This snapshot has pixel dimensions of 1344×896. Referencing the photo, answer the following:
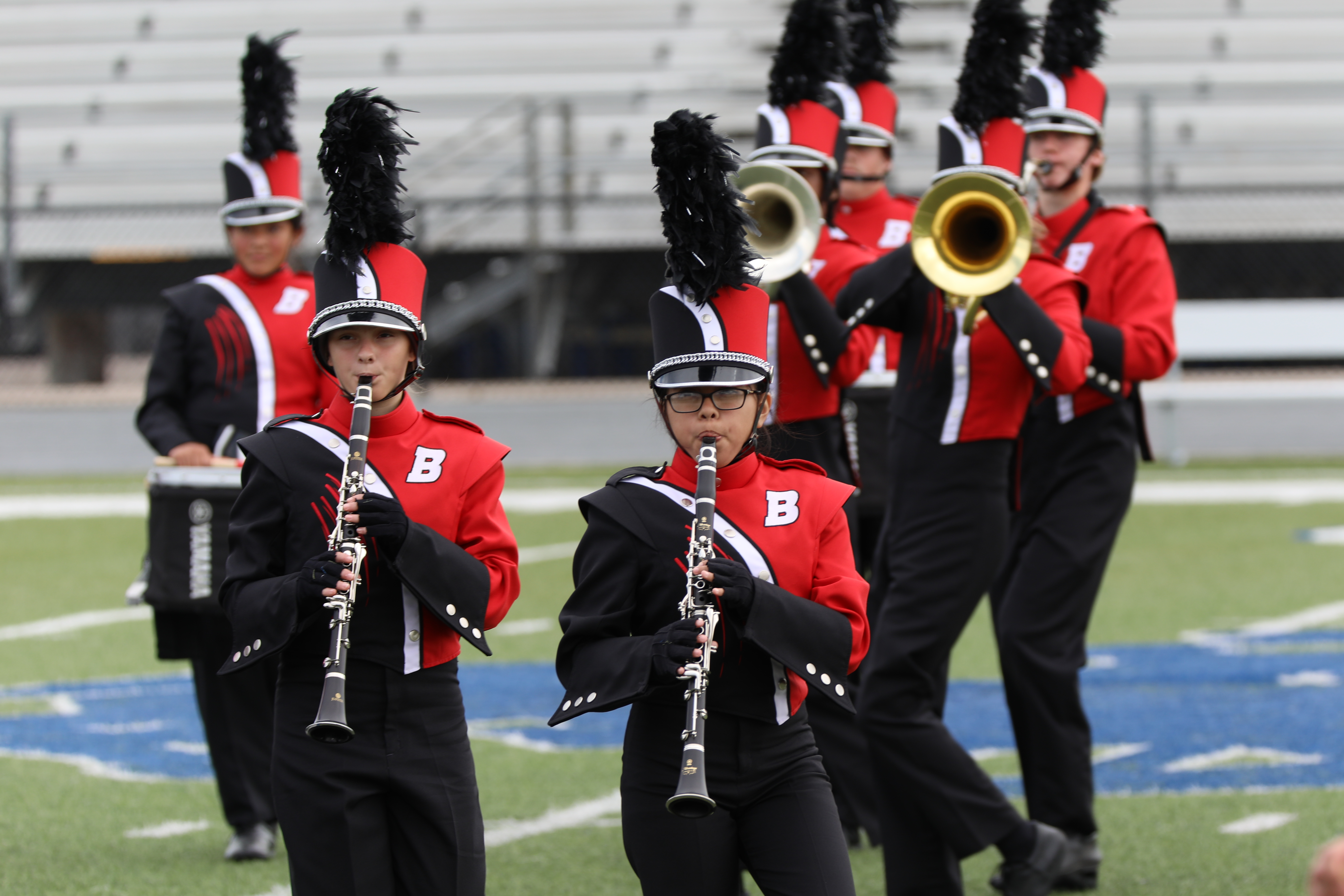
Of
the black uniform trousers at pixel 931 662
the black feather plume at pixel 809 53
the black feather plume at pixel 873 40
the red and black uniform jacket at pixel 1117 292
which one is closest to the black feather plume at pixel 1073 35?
the red and black uniform jacket at pixel 1117 292

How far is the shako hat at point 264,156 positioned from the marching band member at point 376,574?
5.85ft

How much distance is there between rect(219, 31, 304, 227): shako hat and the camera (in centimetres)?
496

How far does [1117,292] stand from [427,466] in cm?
222

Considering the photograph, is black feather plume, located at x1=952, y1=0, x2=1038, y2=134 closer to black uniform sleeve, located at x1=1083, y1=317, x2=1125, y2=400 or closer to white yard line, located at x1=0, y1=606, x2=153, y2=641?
black uniform sleeve, located at x1=1083, y1=317, x2=1125, y2=400

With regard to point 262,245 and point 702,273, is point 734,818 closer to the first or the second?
point 702,273

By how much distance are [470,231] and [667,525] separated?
1429 centimetres

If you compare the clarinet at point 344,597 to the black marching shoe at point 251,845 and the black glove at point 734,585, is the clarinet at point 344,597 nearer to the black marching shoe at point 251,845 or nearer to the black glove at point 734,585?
the black glove at point 734,585

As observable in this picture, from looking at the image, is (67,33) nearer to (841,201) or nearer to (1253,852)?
(841,201)

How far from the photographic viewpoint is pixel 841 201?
18.0 ft

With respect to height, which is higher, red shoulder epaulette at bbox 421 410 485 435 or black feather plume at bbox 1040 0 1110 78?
black feather plume at bbox 1040 0 1110 78

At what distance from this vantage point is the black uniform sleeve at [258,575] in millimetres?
2973

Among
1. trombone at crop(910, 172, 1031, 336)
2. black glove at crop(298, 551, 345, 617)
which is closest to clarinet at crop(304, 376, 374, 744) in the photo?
black glove at crop(298, 551, 345, 617)

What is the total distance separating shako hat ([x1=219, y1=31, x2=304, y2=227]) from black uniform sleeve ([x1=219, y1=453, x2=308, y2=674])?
76.6 inches

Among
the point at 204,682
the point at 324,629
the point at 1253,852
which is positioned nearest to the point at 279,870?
the point at 204,682
